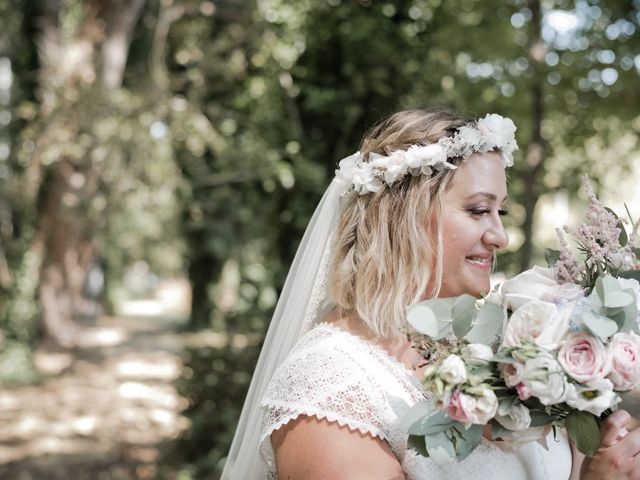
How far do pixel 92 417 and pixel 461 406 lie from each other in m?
9.58

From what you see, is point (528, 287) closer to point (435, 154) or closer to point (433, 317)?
point (433, 317)

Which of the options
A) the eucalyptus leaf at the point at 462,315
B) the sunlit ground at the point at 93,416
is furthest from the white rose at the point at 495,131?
the sunlit ground at the point at 93,416

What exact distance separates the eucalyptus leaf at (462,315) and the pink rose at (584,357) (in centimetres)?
23

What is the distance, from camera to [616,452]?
5.36ft

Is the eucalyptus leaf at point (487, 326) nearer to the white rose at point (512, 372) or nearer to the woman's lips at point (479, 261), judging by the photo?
→ the white rose at point (512, 372)

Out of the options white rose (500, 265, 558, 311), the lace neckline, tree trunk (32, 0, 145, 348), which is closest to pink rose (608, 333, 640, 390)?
white rose (500, 265, 558, 311)

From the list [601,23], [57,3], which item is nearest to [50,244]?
[57,3]

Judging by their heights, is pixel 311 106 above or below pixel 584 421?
above

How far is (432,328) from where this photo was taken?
5.40ft

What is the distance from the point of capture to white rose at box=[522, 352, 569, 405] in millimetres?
1455

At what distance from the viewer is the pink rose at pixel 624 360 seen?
1533 mm

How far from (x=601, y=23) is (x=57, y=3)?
34.7 ft

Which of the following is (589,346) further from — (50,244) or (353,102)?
(50,244)

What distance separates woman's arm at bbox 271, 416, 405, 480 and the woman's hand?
1.61 ft
